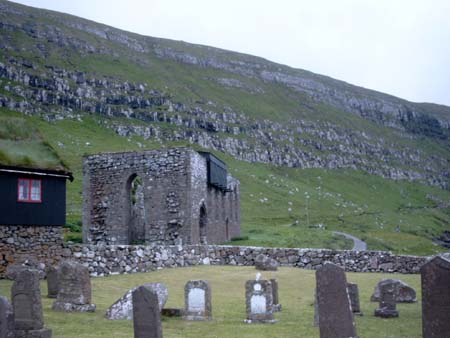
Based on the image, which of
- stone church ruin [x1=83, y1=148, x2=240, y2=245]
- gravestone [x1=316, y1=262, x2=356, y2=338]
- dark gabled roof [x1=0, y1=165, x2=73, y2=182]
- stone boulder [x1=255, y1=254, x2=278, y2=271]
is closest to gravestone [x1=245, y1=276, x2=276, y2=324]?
gravestone [x1=316, y1=262, x2=356, y2=338]

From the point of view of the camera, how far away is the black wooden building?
25547 millimetres

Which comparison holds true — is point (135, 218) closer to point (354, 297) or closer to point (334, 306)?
point (354, 297)

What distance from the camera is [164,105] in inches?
5399

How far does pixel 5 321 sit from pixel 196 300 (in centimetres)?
522

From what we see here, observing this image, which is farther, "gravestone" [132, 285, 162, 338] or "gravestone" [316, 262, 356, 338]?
"gravestone" [316, 262, 356, 338]

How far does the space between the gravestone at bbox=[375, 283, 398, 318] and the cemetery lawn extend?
0.76ft

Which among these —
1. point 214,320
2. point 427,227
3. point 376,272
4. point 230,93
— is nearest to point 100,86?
point 230,93

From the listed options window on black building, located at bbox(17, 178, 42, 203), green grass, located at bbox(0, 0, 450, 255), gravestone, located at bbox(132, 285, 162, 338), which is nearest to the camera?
gravestone, located at bbox(132, 285, 162, 338)

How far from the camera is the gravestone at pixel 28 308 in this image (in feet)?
39.5

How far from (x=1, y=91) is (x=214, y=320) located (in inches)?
4020

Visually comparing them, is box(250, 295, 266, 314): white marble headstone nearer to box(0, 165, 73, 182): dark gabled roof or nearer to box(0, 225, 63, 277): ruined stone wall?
box(0, 225, 63, 277): ruined stone wall

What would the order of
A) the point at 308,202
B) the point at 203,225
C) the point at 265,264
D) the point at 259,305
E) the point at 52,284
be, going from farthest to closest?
the point at 308,202
the point at 203,225
the point at 265,264
the point at 52,284
the point at 259,305

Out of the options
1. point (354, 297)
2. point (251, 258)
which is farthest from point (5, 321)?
point (251, 258)

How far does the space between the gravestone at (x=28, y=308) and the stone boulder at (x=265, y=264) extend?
1720cm
